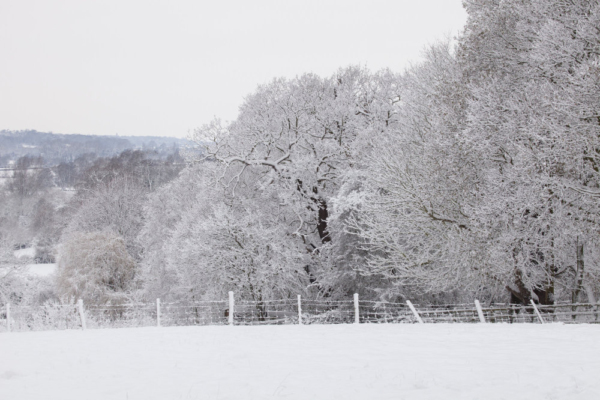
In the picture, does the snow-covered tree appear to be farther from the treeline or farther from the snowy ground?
the snowy ground

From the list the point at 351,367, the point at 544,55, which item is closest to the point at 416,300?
the point at 544,55

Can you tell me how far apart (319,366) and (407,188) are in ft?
28.2

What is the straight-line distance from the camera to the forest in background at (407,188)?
11758 millimetres

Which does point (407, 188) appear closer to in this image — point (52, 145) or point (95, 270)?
point (95, 270)

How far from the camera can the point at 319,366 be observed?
732 cm

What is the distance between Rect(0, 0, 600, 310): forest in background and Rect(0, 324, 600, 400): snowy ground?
322 centimetres

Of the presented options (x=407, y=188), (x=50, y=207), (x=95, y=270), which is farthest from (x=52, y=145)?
(x=407, y=188)

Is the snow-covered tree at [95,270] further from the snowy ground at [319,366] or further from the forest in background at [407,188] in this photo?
the snowy ground at [319,366]

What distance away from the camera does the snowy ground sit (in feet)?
18.8

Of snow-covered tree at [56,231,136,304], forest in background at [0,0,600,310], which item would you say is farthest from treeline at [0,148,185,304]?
snow-covered tree at [56,231,136,304]

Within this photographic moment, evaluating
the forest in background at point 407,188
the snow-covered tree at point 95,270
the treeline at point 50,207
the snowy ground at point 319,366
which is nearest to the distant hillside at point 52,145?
the treeline at point 50,207

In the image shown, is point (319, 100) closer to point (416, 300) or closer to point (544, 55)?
point (416, 300)

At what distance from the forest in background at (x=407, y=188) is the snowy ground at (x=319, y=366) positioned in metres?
3.22

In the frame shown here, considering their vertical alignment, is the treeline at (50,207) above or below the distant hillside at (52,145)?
below
